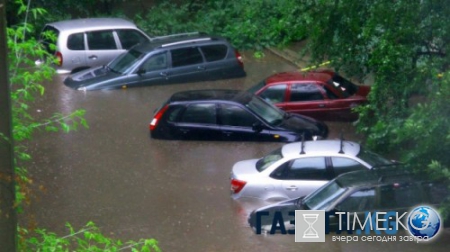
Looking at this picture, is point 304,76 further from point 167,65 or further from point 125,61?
point 125,61

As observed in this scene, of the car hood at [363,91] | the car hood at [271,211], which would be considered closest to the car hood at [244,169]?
the car hood at [271,211]

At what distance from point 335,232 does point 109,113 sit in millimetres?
8644

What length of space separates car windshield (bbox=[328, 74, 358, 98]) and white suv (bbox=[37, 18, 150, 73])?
659cm

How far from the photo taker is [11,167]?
513 cm

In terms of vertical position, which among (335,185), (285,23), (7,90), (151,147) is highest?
(7,90)

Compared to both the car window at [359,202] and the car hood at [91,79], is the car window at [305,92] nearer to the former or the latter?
Answer: the car hood at [91,79]

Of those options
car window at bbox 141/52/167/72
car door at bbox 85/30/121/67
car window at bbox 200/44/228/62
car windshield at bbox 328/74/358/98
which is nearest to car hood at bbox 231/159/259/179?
car windshield at bbox 328/74/358/98

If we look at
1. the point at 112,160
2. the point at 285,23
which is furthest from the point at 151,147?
the point at 285,23

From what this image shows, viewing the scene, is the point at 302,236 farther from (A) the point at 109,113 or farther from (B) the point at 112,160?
(A) the point at 109,113

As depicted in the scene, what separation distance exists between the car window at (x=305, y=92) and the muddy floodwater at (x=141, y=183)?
0.83 meters

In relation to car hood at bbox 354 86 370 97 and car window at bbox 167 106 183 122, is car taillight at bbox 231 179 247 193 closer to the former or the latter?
car window at bbox 167 106 183 122

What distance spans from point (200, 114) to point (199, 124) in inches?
8.4

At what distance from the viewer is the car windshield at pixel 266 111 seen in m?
18.1

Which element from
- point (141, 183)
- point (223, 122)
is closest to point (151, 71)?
point (223, 122)
